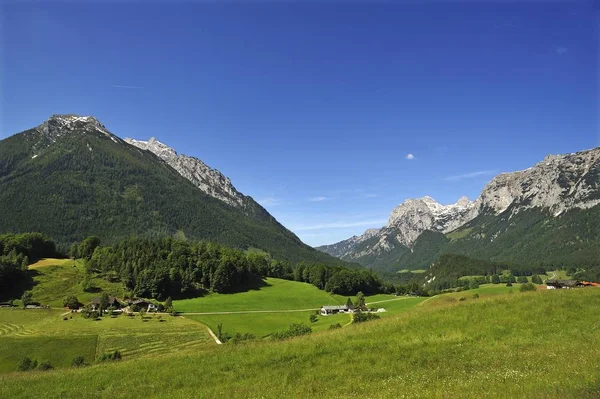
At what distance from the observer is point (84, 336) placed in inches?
2997

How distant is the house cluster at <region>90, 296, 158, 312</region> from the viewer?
375ft

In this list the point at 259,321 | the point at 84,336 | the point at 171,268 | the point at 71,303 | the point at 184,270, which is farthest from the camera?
the point at 184,270

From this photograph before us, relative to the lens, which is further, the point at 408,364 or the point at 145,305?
A: the point at 145,305

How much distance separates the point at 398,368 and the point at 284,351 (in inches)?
353

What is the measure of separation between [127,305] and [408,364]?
119649mm

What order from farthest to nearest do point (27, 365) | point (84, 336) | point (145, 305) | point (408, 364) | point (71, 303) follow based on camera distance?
point (145, 305) < point (71, 303) < point (84, 336) < point (27, 365) < point (408, 364)

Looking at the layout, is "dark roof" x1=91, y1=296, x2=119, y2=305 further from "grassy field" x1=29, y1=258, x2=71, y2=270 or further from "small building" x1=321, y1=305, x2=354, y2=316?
"small building" x1=321, y1=305, x2=354, y2=316

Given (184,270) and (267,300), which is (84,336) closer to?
(267,300)

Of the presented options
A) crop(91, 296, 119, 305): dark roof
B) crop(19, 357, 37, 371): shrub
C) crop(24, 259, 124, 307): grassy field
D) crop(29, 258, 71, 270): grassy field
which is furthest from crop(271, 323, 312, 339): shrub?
crop(29, 258, 71, 270): grassy field

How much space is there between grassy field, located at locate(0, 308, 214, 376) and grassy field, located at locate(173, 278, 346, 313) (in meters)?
21.7

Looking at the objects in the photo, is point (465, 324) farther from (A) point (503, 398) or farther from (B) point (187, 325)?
(B) point (187, 325)

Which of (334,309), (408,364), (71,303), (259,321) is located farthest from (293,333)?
(71,303)

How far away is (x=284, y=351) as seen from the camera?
2648 centimetres

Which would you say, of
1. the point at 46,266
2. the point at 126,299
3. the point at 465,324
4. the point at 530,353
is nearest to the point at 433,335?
the point at 465,324
